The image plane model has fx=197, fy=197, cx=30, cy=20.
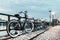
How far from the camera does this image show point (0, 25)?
360 inches

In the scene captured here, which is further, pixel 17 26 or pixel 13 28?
pixel 17 26

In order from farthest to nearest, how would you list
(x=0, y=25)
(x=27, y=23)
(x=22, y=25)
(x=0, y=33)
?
(x=27, y=23)
(x=22, y=25)
(x=0, y=33)
(x=0, y=25)

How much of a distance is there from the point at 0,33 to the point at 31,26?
3854 mm

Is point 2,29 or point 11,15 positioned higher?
point 11,15

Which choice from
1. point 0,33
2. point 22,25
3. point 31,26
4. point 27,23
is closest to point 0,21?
point 0,33

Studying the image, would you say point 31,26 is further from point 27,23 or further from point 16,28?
point 16,28

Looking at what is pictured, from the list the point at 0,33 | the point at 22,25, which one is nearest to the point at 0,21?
the point at 0,33

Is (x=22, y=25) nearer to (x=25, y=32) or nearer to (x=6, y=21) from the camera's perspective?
(x=25, y=32)

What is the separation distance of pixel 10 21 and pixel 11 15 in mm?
438

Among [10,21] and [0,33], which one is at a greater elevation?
[10,21]

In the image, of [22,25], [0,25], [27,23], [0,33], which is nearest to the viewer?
[0,25]

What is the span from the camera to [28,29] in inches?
523

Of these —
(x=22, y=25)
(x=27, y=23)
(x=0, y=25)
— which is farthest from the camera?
(x=27, y=23)

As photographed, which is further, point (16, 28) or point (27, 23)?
point (27, 23)
